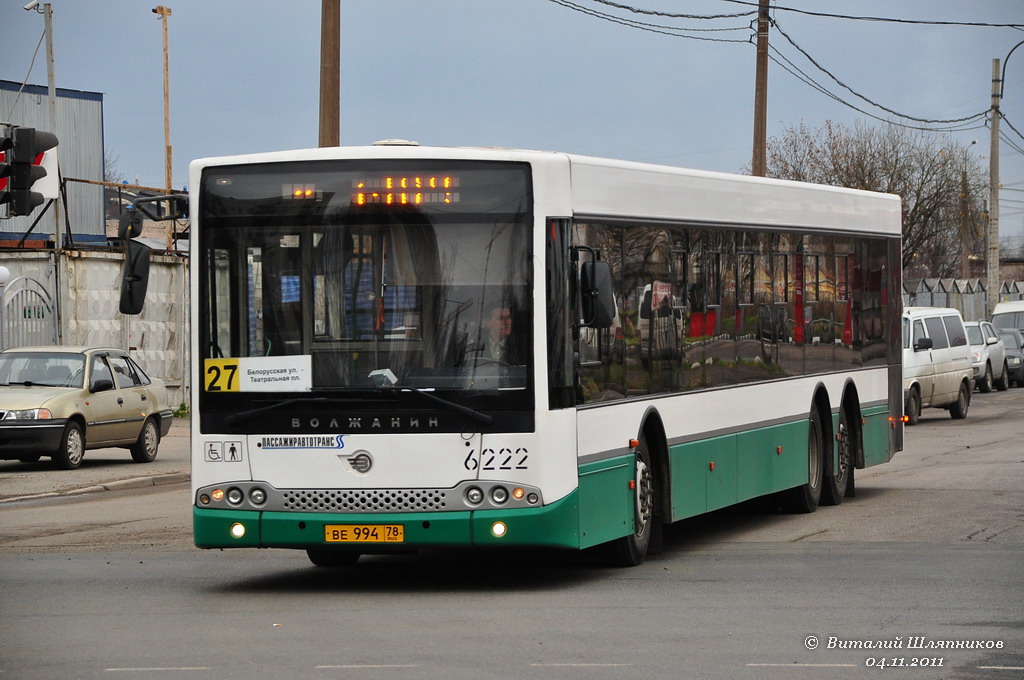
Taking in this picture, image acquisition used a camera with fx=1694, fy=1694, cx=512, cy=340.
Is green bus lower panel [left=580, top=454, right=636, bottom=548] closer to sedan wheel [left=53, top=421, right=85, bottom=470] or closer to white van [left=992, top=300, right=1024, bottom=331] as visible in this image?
sedan wheel [left=53, top=421, right=85, bottom=470]

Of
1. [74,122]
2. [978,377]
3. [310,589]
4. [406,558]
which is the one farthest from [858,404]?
[74,122]

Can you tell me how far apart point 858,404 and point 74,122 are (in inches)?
1633

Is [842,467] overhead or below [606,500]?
below

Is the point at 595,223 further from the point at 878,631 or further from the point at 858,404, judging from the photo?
the point at 858,404

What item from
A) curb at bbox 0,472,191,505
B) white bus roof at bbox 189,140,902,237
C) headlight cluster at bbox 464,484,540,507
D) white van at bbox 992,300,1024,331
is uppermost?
white bus roof at bbox 189,140,902,237

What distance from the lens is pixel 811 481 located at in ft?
51.5

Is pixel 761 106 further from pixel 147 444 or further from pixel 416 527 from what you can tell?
pixel 416 527

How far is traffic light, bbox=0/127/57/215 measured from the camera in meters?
15.1

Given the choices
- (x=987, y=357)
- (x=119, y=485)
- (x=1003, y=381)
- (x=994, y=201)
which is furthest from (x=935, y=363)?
(x=994, y=201)

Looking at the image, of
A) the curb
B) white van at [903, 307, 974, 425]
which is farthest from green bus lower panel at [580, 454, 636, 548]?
white van at [903, 307, 974, 425]

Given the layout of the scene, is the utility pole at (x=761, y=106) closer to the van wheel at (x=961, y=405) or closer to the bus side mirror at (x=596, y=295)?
the van wheel at (x=961, y=405)

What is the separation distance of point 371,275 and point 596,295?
4.57 ft

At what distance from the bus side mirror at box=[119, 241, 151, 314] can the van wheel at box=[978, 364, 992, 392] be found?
34815 mm

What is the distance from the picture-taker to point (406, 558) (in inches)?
505
